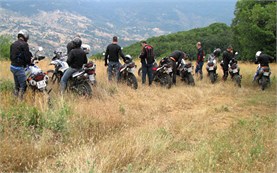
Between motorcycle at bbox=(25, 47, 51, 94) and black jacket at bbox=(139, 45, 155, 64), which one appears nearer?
motorcycle at bbox=(25, 47, 51, 94)

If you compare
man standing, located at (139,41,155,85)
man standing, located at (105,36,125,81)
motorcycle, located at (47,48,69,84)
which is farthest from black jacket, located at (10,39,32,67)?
man standing, located at (139,41,155,85)

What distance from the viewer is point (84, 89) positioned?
315 inches

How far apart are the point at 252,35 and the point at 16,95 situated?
132ft

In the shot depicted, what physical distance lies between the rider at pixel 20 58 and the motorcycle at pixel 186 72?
631 cm

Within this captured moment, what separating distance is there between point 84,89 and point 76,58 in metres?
0.87

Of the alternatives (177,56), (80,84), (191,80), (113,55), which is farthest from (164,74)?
(80,84)

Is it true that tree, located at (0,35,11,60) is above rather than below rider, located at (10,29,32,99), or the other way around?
above

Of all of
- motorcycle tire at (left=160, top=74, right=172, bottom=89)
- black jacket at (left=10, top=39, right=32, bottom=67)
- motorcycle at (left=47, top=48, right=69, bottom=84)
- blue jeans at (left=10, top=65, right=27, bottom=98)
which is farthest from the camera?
motorcycle tire at (left=160, top=74, right=172, bottom=89)

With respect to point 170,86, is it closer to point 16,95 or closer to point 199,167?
point 16,95

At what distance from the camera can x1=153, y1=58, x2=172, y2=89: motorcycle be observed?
11.2m

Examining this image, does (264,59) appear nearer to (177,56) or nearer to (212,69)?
(212,69)

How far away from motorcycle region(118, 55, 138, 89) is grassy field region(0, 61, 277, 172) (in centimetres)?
187

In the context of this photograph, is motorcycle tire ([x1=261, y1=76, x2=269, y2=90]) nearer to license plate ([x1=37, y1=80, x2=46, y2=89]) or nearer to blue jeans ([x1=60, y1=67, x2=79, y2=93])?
blue jeans ([x1=60, y1=67, x2=79, y2=93])

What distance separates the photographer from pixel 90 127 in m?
5.60
